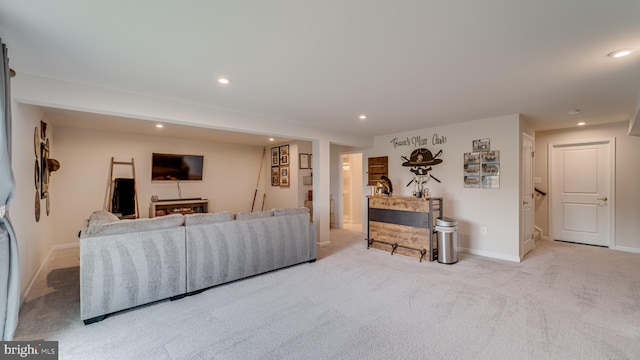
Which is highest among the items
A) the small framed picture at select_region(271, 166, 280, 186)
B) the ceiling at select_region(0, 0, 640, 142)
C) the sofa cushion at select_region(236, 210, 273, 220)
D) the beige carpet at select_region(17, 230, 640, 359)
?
the ceiling at select_region(0, 0, 640, 142)

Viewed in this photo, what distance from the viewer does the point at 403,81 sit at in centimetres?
277

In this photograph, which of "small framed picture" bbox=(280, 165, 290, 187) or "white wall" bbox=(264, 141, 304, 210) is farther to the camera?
"small framed picture" bbox=(280, 165, 290, 187)

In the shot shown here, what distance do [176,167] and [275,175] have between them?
2.42 metres

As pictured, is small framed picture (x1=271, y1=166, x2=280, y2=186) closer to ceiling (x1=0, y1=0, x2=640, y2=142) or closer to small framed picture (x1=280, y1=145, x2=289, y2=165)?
small framed picture (x1=280, y1=145, x2=289, y2=165)

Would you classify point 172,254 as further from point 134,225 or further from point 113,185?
point 113,185

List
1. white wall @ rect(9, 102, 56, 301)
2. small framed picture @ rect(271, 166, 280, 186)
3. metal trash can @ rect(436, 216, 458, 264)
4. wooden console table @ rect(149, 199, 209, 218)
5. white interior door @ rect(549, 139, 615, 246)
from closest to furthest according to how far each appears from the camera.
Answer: white wall @ rect(9, 102, 56, 301), metal trash can @ rect(436, 216, 458, 264), white interior door @ rect(549, 139, 615, 246), wooden console table @ rect(149, 199, 209, 218), small framed picture @ rect(271, 166, 280, 186)

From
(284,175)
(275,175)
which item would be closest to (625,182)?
(284,175)

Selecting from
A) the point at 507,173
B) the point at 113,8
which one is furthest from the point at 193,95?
the point at 507,173

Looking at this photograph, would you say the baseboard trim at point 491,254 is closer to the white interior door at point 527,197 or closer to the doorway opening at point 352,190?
the white interior door at point 527,197

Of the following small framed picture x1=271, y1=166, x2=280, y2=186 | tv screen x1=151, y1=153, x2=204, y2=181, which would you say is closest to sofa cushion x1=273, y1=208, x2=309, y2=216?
small framed picture x1=271, y1=166, x2=280, y2=186

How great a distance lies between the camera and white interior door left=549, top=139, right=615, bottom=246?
5031 mm

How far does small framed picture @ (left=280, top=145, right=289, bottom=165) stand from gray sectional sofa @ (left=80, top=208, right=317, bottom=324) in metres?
3.43

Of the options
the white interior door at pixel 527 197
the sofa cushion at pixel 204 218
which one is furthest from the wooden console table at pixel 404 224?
the sofa cushion at pixel 204 218

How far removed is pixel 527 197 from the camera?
15.4 feet
